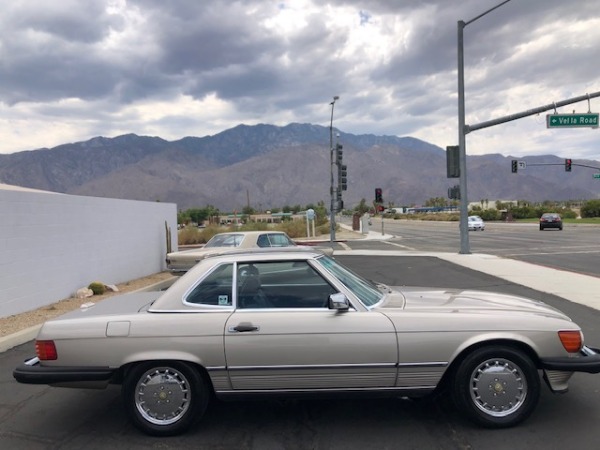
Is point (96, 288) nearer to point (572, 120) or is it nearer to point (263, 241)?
point (263, 241)

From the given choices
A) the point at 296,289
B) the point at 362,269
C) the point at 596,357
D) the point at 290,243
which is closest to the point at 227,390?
the point at 296,289

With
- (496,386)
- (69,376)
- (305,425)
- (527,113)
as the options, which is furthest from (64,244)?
(527,113)

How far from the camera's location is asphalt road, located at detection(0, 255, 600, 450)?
13.3 feet

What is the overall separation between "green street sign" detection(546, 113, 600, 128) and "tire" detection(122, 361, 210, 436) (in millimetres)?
20271

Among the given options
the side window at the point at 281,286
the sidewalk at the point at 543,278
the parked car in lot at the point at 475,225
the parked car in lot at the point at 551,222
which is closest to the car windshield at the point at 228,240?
the sidewalk at the point at 543,278

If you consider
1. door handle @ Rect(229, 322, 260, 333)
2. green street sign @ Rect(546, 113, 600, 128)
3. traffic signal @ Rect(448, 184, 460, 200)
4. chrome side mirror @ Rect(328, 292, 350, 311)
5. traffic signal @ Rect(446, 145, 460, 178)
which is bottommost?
door handle @ Rect(229, 322, 260, 333)

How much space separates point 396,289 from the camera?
17.9ft

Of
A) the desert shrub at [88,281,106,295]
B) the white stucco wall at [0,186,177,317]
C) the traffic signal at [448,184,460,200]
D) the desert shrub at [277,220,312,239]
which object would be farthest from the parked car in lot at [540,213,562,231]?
the desert shrub at [88,281,106,295]

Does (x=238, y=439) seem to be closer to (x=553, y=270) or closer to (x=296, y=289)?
Answer: (x=296, y=289)

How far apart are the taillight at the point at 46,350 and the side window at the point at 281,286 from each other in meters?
1.53

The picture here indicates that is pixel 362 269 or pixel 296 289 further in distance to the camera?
pixel 362 269

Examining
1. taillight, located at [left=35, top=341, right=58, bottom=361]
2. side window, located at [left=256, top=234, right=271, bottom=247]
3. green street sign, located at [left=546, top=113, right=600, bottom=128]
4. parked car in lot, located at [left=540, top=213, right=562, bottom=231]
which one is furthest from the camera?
parked car in lot, located at [left=540, top=213, right=562, bottom=231]

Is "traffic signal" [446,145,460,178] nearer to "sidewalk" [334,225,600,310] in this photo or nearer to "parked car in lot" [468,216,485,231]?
"sidewalk" [334,225,600,310]

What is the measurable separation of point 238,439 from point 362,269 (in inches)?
512
